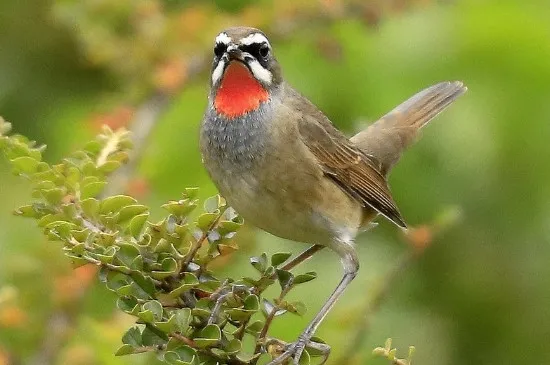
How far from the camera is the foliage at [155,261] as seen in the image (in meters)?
2.11

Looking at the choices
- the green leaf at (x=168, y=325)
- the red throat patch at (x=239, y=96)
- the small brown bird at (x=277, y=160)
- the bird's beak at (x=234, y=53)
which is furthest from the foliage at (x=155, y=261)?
the red throat patch at (x=239, y=96)

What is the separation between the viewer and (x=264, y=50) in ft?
10.7

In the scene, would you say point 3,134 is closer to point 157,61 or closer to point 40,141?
point 157,61

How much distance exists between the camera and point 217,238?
2.35 meters

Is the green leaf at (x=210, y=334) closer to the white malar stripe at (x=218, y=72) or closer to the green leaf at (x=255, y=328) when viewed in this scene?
the green leaf at (x=255, y=328)

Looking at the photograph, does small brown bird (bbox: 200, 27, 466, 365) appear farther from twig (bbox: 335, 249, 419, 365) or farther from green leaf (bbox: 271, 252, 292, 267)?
green leaf (bbox: 271, 252, 292, 267)

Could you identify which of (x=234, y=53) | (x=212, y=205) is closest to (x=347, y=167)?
(x=234, y=53)

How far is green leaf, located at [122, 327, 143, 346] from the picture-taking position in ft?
6.87

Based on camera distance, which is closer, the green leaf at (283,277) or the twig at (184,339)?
the twig at (184,339)

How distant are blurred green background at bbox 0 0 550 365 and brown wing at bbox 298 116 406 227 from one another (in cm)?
24

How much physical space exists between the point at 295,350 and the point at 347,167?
1411 mm

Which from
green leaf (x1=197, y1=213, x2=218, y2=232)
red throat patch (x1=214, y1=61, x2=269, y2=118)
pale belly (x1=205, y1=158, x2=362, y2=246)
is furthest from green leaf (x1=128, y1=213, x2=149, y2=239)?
red throat patch (x1=214, y1=61, x2=269, y2=118)

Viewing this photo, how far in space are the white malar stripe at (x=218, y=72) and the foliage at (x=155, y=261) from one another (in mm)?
836

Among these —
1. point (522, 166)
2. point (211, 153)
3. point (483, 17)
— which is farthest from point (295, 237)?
point (483, 17)
